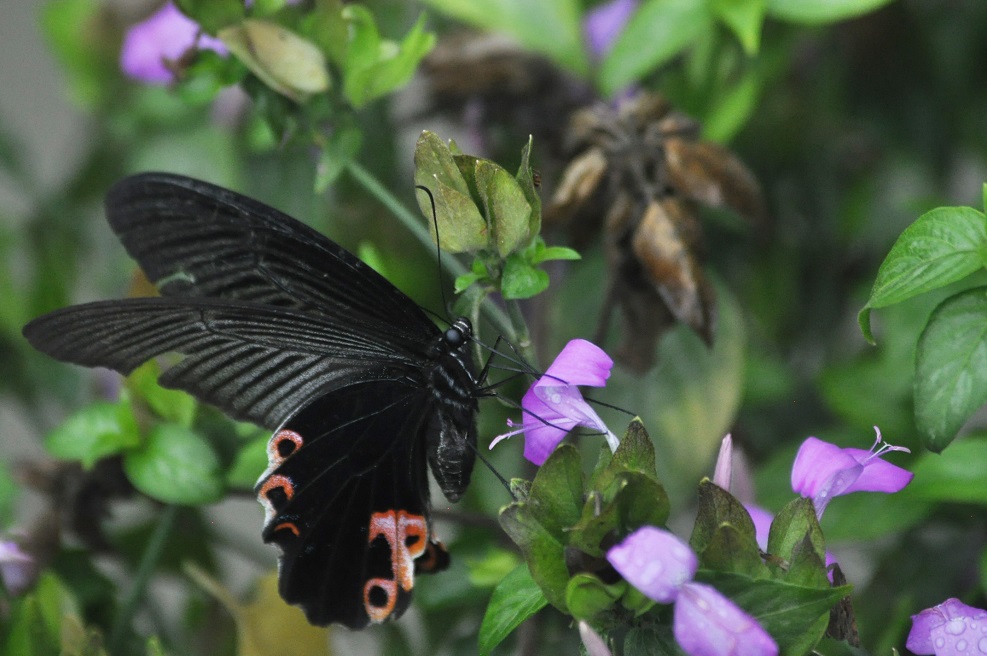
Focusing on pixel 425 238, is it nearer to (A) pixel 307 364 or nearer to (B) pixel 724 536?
(A) pixel 307 364

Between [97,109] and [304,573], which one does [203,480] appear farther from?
[97,109]

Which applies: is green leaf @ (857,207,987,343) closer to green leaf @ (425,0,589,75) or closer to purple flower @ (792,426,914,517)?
purple flower @ (792,426,914,517)

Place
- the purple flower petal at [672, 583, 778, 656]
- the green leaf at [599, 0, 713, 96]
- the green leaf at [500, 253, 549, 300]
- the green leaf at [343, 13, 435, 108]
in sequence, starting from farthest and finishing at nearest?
the green leaf at [599, 0, 713, 96]
the green leaf at [343, 13, 435, 108]
the green leaf at [500, 253, 549, 300]
the purple flower petal at [672, 583, 778, 656]

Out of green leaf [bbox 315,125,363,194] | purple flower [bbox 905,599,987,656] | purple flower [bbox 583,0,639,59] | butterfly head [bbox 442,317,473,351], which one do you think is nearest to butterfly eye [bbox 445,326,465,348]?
butterfly head [bbox 442,317,473,351]

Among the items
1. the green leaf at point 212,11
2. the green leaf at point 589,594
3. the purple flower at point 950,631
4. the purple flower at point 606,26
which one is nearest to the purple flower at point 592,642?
the green leaf at point 589,594

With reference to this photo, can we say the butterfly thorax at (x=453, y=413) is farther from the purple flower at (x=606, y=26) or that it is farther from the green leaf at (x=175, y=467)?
the purple flower at (x=606, y=26)

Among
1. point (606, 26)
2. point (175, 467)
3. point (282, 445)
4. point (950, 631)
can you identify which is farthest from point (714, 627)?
point (606, 26)

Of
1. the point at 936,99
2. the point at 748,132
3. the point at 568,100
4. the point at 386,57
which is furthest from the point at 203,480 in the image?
the point at 936,99
